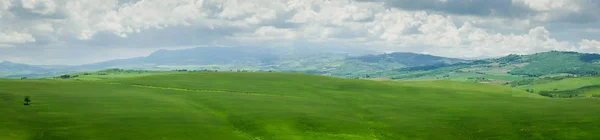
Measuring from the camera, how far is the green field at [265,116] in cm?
10844

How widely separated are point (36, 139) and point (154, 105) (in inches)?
1738

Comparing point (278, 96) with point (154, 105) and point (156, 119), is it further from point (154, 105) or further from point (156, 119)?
point (156, 119)

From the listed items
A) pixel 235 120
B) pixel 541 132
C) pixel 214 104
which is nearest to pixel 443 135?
pixel 541 132

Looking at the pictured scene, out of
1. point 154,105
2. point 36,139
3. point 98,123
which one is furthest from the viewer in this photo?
point 154,105

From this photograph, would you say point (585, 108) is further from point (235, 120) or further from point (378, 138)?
point (235, 120)

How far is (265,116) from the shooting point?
126938 mm

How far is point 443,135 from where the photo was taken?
4560 inches

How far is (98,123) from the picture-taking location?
111m

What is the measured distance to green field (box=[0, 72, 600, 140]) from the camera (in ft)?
356

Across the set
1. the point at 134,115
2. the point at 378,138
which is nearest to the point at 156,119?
the point at 134,115

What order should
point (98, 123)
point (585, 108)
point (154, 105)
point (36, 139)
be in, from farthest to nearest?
point (585, 108) < point (154, 105) < point (98, 123) < point (36, 139)

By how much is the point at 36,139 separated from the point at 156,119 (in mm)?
27206

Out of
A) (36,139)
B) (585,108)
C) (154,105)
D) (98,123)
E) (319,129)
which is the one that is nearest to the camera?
(36,139)

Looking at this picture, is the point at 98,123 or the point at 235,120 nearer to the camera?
the point at 98,123
